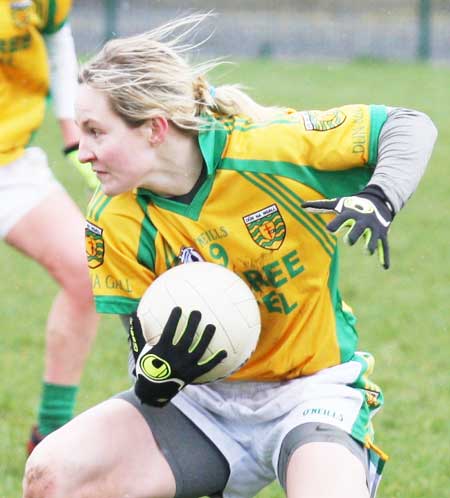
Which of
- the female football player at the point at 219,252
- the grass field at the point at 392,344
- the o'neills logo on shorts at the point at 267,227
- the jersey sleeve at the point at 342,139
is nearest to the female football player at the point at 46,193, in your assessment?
the grass field at the point at 392,344

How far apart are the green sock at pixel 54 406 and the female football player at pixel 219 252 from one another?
105 cm

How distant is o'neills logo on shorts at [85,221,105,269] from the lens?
355 centimetres

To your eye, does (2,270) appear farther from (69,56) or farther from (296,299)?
(296,299)

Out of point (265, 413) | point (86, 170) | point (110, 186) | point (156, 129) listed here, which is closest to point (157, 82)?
point (156, 129)

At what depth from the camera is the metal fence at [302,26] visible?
21297mm

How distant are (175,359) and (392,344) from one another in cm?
308

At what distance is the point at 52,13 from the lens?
4852 millimetres

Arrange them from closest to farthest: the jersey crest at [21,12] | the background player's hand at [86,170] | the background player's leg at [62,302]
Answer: the background player's hand at [86,170]
the background player's leg at [62,302]
the jersey crest at [21,12]

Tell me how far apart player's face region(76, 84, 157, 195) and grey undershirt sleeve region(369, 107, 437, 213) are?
2.21 ft

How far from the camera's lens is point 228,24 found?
957 inches

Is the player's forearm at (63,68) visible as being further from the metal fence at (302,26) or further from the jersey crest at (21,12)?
the metal fence at (302,26)

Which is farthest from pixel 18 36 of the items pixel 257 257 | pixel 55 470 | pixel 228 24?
pixel 228 24

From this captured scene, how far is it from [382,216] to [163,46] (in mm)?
889

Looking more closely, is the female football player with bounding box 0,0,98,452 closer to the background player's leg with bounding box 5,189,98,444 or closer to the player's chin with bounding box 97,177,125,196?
the background player's leg with bounding box 5,189,98,444
